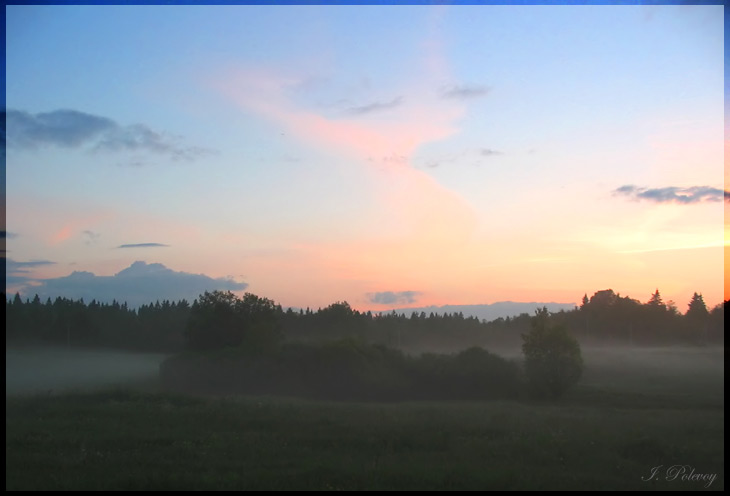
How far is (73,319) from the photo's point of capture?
79.5 metres

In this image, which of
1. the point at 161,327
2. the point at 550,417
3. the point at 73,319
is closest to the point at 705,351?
the point at 550,417

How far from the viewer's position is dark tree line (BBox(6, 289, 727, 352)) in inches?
2400

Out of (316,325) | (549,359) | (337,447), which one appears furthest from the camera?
(316,325)

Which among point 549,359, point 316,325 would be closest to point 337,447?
point 549,359

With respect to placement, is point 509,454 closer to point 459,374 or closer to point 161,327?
point 459,374

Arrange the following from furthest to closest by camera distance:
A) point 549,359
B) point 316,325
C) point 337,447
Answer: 1. point 316,325
2. point 549,359
3. point 337,447

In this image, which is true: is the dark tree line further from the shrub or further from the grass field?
the grass field

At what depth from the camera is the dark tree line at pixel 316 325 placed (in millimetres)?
60969

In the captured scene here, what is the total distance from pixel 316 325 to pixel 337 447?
5361cm

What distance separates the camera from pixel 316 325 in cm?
7350

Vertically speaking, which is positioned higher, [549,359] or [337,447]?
[549,359]

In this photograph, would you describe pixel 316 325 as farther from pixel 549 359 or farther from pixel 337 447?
pixel 337 447

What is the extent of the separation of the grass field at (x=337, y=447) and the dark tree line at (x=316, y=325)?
16.7 m

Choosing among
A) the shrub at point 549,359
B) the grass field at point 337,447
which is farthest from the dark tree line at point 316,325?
the grass field at point 337,447
